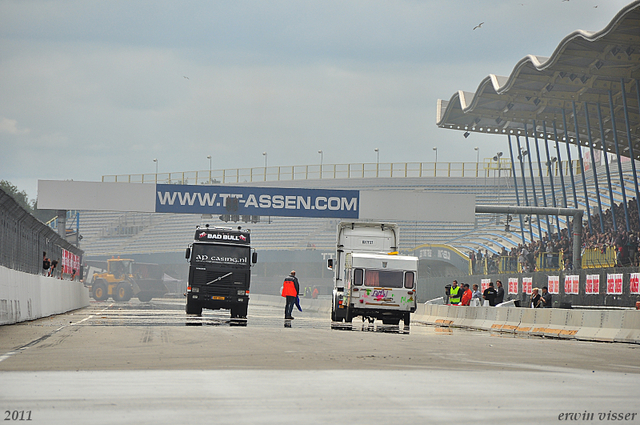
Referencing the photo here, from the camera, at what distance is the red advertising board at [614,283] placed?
25.4m

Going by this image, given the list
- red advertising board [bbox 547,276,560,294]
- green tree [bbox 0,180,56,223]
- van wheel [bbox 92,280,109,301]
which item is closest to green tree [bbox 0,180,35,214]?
green tree [bbox 0,180,56,223]

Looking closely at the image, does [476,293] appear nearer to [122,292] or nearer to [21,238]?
[21,238]

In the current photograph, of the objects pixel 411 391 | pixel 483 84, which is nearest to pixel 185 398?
pixel 411 391

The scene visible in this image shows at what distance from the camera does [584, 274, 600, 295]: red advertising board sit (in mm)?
27109

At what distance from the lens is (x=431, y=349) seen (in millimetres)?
14086

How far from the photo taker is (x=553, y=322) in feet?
76.7

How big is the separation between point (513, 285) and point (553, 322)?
12242mm

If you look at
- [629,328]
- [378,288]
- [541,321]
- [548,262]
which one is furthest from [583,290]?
[548,262]

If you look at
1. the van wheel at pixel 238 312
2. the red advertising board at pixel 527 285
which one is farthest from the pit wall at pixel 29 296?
the red advertising board at pixel 527 285

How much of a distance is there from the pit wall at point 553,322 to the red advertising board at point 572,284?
337cm

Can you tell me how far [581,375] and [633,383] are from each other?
2.79 ft

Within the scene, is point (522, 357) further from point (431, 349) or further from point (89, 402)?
point (89, 402)

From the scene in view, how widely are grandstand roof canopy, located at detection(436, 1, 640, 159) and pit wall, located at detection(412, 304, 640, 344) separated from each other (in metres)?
14.9

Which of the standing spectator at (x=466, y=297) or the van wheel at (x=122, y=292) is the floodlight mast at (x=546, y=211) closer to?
the standing spectator at (x=466, y=297)
